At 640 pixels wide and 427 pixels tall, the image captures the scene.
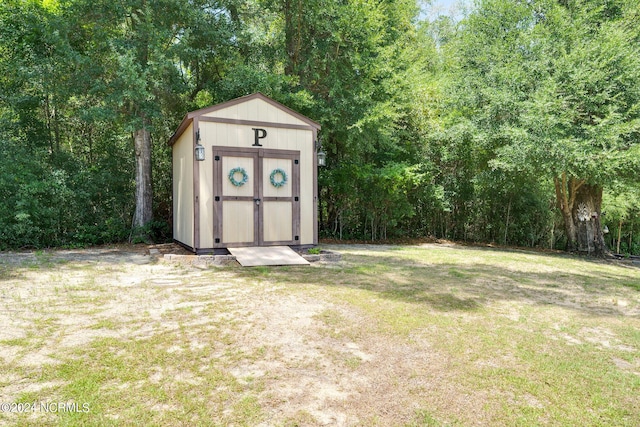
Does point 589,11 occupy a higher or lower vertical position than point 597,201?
higher

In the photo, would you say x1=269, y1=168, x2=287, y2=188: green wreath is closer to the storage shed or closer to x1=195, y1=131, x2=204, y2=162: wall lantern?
the storage shed

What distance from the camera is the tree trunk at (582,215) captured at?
33.3 feet

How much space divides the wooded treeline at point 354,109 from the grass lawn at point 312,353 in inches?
180

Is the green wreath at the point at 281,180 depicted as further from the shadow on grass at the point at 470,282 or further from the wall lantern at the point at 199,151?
the shadow on grass at the point at 470,282

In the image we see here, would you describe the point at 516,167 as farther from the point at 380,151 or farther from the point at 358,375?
the point at 358,375

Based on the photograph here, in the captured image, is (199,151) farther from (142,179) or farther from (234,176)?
(142,179)

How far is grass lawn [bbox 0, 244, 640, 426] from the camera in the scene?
6.10 feet

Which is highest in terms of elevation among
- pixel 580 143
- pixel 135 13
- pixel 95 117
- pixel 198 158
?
pixel 135 13

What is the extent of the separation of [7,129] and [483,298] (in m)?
10.5

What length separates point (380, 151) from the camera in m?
11.4

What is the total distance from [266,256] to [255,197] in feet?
3.83

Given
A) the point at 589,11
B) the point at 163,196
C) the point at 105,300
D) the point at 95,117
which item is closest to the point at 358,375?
the point at 105,300

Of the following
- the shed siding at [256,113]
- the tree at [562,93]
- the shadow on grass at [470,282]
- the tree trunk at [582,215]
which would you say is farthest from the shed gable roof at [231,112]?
the tree trunk at [582,215]

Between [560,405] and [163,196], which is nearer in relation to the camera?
[560,405]
